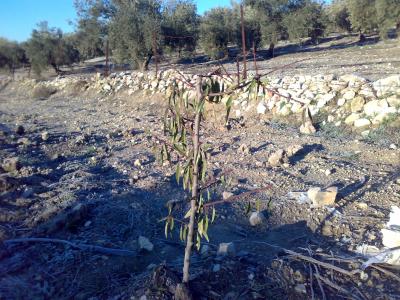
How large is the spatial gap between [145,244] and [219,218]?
0.96m

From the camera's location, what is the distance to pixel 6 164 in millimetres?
6016

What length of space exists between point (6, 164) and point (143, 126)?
3.31m

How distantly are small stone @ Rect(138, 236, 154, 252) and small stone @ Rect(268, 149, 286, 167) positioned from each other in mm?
2622

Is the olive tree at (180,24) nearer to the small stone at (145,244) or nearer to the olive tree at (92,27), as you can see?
the olive tree at (92,27)

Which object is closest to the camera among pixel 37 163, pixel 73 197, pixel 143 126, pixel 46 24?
pixel 73 197

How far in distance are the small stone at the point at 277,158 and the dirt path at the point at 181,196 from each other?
0.12 m

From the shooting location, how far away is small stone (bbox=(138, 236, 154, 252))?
355 cm

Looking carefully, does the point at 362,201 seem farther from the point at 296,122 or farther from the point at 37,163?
the point at 37,163

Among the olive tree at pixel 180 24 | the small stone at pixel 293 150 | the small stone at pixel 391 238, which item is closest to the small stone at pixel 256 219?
the small stone at pixel 391 238

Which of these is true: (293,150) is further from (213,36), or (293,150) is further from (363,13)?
(363,13)

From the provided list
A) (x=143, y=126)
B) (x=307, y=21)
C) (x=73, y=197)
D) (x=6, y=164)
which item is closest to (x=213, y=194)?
(x=73, y=197)

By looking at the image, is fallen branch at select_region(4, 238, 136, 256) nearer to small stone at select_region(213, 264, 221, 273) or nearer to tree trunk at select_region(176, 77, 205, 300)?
small stone at select_region(213, 264, 221, 273)

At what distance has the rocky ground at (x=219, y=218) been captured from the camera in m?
2.99

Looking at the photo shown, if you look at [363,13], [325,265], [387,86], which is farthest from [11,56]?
[325,265]
